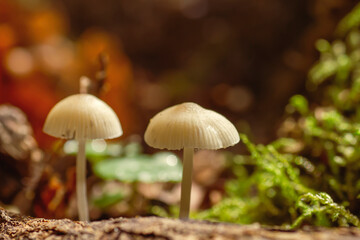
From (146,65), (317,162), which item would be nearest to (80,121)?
(317,162)

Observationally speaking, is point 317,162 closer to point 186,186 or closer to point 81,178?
point 186,186

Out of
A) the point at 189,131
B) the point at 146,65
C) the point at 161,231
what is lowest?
the point at 161,231

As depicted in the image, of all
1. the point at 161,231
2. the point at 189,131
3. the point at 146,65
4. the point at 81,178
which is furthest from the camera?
the point at 146,65

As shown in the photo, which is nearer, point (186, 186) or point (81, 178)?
point (186, 186)

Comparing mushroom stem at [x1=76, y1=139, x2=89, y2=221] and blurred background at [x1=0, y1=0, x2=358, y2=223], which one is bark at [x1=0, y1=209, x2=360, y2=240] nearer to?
mushroom stem at [x1=76, y1=139, x2=89, y2=221]

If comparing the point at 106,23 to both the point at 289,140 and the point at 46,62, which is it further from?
the point at 289,140

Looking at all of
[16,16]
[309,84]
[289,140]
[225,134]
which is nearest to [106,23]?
[16,16]

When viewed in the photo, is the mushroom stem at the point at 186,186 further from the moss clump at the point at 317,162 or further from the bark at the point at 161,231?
the moss clump at the point at 317,162
